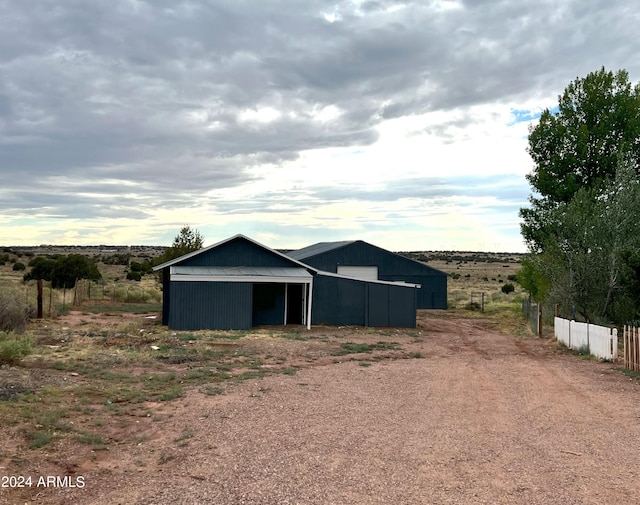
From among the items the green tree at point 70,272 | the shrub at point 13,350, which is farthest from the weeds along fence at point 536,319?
the green tree at point 70,272

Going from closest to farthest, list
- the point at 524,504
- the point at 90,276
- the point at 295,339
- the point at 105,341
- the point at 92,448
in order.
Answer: the point at 524,504
the point at 92,448
the point at 105,341
the point at 295,339
the point at 90,276

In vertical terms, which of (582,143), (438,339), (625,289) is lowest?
(438,339)

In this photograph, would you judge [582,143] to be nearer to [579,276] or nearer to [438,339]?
[579,276]

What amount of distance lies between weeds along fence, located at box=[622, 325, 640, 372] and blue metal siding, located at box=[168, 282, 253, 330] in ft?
45.7

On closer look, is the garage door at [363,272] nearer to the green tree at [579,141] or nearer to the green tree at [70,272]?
the green tree at [579,141]

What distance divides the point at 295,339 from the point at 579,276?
10.9m

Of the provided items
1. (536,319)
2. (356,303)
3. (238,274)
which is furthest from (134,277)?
(536,319)

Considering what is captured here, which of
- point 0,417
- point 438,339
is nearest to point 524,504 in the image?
point 0,417

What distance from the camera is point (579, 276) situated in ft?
70.8

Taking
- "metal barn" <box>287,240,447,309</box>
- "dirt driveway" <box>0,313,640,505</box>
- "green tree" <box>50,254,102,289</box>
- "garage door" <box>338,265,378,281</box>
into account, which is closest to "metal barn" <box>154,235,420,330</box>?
"metal barn" <box>287,240,447,309</box>

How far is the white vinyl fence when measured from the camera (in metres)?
16.8

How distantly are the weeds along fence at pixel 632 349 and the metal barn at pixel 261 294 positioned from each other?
488 inches

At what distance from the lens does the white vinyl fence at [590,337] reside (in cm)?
1683

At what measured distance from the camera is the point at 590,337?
60.3ft
